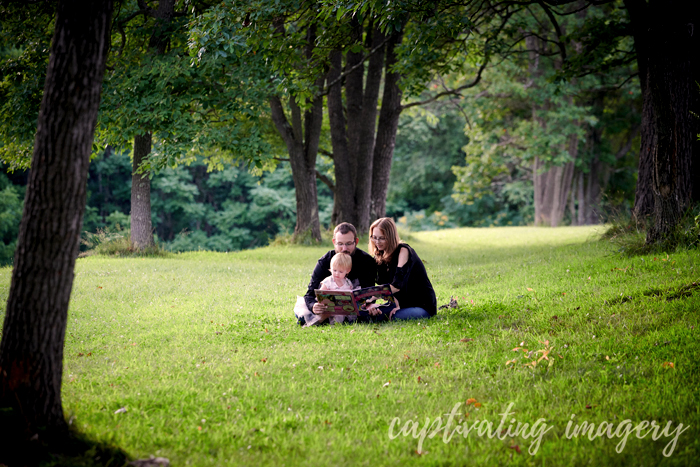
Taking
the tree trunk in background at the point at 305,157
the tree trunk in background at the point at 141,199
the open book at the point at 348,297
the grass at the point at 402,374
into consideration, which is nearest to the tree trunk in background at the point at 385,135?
the tree trunk in background at the point at 305,157

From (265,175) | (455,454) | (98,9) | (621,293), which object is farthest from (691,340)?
(265,175)

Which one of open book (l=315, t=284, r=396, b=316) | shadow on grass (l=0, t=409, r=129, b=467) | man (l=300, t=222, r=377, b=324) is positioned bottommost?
shadow on grass (l=0, t=409, r=129, b=467)

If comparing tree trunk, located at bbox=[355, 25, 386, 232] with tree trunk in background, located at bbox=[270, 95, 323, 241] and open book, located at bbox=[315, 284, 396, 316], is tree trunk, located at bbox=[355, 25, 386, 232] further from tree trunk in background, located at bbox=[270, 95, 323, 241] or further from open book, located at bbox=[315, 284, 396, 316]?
open book, located at bbox=[315, 284, 396, 316]

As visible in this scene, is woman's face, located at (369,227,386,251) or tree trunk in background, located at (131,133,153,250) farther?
tree trunk in background, located at (131,133,153,250)

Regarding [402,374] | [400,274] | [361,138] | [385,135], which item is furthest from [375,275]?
[385,135]

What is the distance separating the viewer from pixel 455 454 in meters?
3.37

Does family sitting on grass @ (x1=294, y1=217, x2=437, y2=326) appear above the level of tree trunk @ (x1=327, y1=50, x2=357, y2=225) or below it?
below

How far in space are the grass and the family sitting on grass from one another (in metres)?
0.28

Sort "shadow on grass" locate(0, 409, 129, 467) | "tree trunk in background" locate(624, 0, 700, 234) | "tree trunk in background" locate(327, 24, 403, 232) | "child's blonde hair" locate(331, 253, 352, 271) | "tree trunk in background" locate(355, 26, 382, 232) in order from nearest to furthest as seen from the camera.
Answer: "shadow on grass" locate(0, 409, 129, 467)
"child's blonde hair" locate(331, 253, 352, 271)
"tree trunk in background" locate(624, 0, 700, 234)
"tree trunk in background" locate(355, 26, 382, 232)
"tree trunk in background" locate(327, 24, 403, 232)

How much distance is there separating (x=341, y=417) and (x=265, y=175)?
36.4 meters

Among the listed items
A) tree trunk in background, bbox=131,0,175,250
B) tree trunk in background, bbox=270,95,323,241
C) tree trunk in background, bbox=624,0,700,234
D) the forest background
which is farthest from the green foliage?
tree trunk in background, bbox=624,0,700,234

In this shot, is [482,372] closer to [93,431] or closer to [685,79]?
[93,431]

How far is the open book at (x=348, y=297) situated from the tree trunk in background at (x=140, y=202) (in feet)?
32.3

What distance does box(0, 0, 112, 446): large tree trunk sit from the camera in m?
3.22
